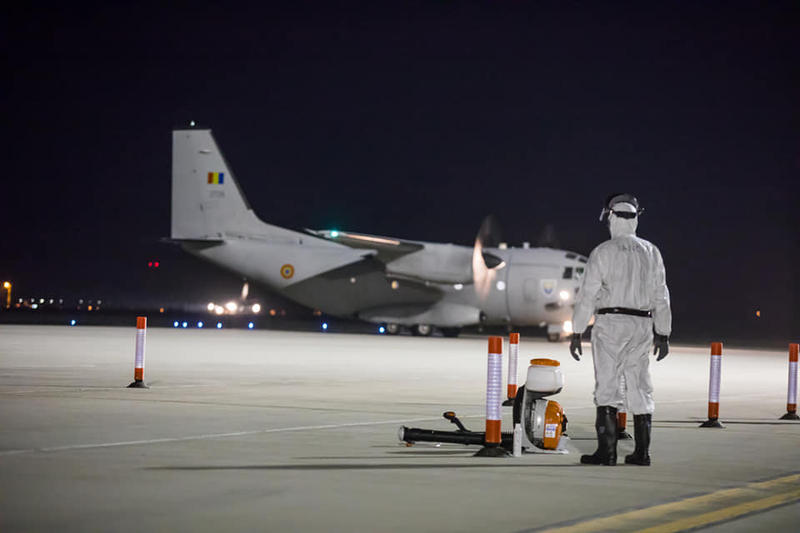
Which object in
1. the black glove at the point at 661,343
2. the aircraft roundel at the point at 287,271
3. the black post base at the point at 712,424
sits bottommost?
the black post base at the point at 712,424

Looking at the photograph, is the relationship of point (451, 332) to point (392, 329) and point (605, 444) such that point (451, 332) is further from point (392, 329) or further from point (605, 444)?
point (605, 444)

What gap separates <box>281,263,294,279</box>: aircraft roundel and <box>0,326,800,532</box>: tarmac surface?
84.2 ft

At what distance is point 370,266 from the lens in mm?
42656

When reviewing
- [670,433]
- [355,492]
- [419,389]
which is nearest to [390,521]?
[355,492]

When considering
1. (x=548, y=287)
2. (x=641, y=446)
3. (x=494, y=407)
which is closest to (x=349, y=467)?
(x=494, y=407)

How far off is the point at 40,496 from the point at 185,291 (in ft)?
280

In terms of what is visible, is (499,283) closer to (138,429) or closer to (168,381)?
(168,381)

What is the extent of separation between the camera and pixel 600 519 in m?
6.43

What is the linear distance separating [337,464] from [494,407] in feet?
4.81

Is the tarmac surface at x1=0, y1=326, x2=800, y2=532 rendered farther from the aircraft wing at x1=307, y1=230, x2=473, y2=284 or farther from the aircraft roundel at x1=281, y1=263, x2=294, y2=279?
the aircraft roundel at x1=281, y1=263, x2=294, y2=279

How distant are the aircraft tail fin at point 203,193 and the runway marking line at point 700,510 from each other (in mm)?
Answer: 37505

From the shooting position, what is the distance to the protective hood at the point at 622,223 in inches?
382

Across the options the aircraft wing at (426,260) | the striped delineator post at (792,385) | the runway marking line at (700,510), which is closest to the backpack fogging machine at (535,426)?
the runway marking line at (700,510)

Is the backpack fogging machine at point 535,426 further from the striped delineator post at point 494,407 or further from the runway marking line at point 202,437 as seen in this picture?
the runway marking line at point 202,437
